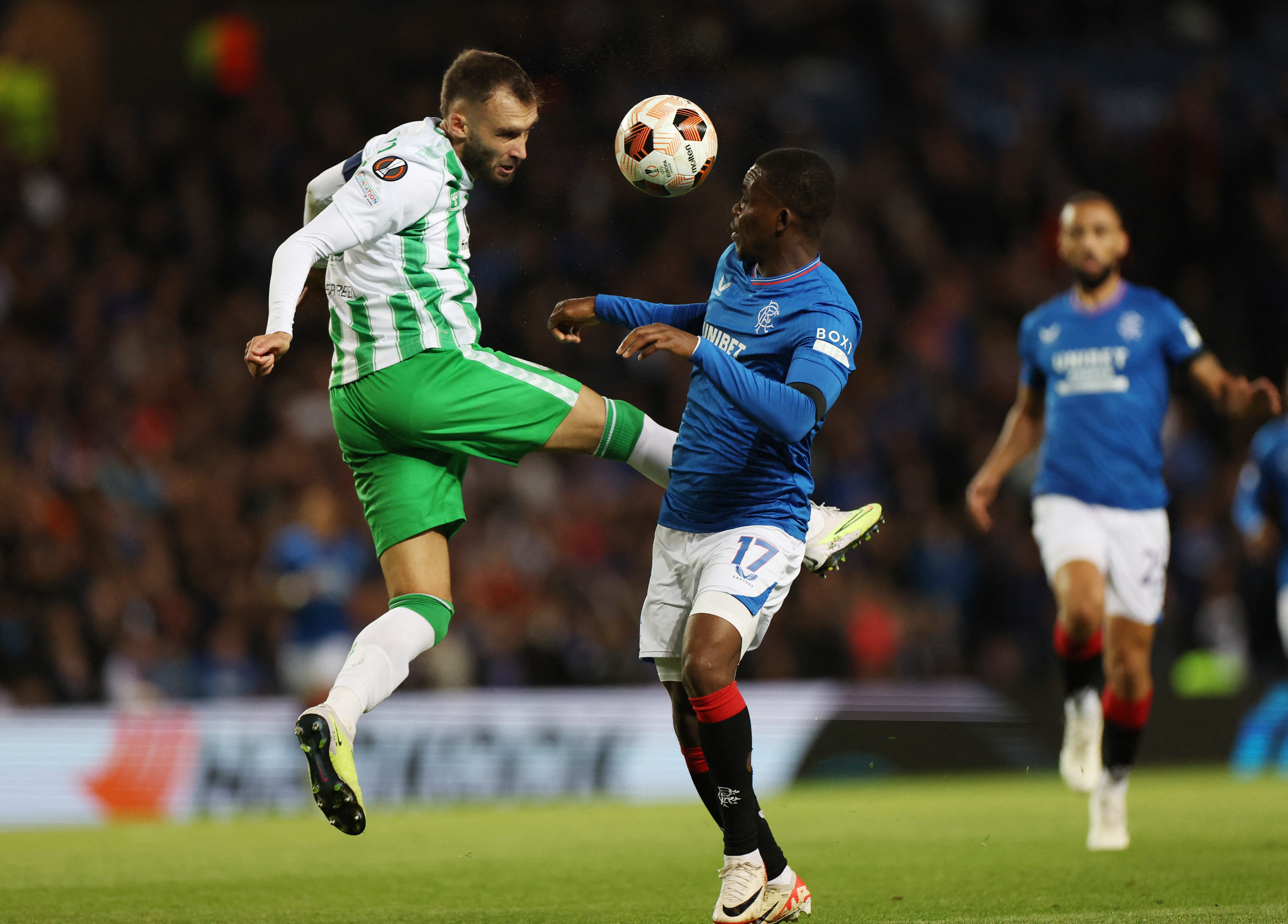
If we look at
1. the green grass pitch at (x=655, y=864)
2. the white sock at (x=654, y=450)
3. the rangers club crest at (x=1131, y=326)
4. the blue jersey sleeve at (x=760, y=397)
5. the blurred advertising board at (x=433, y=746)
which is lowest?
the blurred advertising board at (x=433, y=746)

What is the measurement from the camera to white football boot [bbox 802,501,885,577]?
216 inches

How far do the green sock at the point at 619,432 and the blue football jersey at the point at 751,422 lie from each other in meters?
0.32

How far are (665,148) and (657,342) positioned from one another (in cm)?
111

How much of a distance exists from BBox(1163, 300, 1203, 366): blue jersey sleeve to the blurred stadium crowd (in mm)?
3211

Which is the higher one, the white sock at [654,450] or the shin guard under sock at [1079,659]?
the white sock at [654,450]

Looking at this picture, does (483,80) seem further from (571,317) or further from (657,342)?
(657,342)

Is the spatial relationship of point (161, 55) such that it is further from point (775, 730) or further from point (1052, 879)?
point (1052, 879)

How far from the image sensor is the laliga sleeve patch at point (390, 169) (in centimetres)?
506

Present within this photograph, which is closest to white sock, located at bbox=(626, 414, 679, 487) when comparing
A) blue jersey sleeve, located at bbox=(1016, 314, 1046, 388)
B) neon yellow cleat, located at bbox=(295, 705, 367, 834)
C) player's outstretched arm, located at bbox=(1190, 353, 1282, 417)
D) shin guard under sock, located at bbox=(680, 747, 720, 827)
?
shin guard under sock, located at bbox=(680, 747, 720, 827)

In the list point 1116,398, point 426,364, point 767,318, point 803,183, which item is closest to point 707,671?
point 767,318

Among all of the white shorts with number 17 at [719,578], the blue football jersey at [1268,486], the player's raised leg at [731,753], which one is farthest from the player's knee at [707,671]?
the blue football jersey at [1268,486]

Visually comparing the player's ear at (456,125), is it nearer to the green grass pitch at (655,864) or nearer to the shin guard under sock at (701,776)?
the shin guard under sock at (701,776)

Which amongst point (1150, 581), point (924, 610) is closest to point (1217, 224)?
point (924, 610)

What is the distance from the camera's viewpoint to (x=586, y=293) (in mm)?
11750
